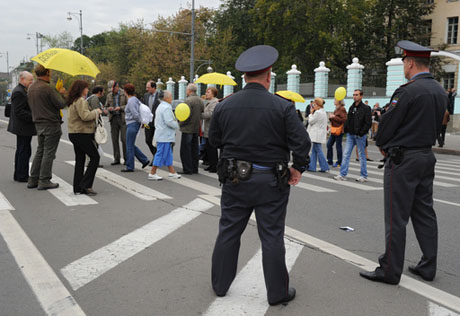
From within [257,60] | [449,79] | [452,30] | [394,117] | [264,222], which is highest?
[452,30]

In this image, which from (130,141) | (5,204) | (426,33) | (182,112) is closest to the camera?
(5,204)

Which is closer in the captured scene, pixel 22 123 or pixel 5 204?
pixel 5 204

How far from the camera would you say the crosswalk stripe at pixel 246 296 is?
347cm

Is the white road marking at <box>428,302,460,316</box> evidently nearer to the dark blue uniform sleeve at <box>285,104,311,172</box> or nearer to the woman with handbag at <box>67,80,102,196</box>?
the dark blue uniform sleeve at <box>285,104,311,172</box>

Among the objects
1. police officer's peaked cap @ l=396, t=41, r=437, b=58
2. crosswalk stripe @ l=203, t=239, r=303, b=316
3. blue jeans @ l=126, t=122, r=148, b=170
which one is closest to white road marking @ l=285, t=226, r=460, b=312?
crosswalk stripe @ l=203, t=239, r=303, b=316

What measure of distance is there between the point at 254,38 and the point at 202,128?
140ft

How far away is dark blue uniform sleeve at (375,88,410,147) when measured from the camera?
4.01 meters

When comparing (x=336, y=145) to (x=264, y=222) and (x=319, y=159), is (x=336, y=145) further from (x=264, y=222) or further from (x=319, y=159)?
(x=264, y=222)

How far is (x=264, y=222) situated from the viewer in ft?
11.7

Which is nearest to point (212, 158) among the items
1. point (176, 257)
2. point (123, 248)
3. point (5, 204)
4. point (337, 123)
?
point (337, 123)

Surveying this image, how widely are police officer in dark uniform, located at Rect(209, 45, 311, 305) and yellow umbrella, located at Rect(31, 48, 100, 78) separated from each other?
4.65 meters

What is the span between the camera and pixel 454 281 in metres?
4.23

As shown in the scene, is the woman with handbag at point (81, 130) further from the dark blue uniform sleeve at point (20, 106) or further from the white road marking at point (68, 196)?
the dark blue uniform sleeve at point (20, 106)

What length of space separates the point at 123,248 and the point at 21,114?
Answer: 456cm
